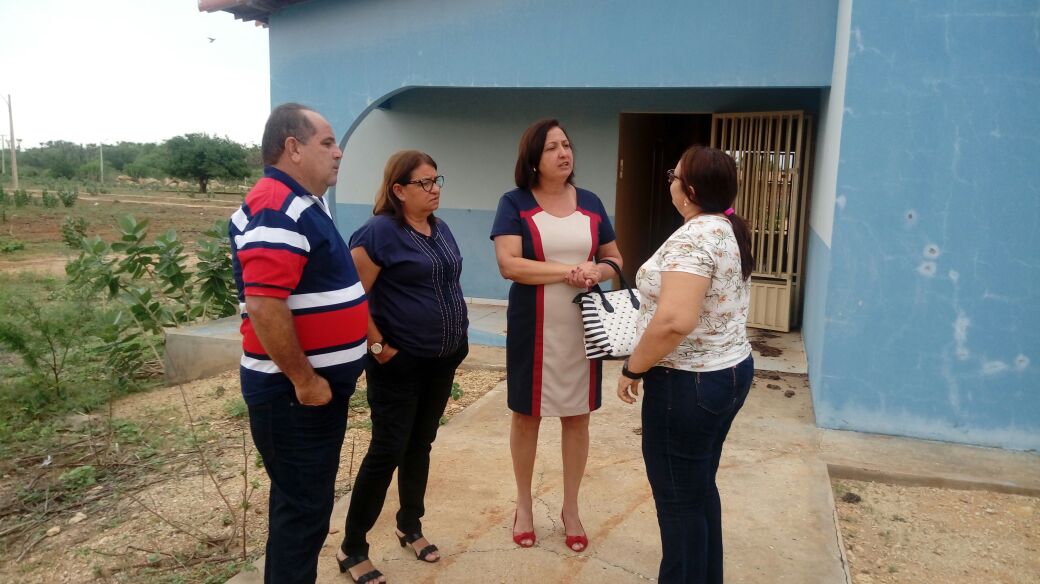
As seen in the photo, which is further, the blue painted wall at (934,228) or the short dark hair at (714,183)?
the blue painted wall at (934,228)

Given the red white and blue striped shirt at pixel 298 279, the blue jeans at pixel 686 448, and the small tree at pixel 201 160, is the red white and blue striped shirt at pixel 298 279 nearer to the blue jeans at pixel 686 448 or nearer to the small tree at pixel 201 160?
A: the blue jeans at pixel 686 448

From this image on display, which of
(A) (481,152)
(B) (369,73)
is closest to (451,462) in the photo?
(B) (369,73)

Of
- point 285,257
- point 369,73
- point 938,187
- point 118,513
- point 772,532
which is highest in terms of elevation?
point 369,73

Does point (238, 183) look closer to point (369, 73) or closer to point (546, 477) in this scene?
point (369, 73)

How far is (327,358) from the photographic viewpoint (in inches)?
91.1

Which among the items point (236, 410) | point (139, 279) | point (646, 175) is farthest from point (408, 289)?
point (646, 175)

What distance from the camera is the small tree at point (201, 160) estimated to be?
1705 inches

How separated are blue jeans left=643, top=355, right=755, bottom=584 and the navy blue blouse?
2.77 ft

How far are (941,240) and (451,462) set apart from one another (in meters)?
3.00

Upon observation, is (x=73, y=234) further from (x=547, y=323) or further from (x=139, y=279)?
(x=547, y=323)

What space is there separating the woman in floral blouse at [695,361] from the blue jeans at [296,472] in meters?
0.98

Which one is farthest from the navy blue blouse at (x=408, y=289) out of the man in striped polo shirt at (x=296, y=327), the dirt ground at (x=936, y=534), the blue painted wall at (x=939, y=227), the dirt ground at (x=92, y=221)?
the dirt ground at (x=92, y=221)

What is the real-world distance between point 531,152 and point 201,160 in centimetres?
4462

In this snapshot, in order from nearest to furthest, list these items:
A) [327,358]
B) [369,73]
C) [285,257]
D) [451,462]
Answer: [285,257] < [327,358] < [451,462] < [369,73]
